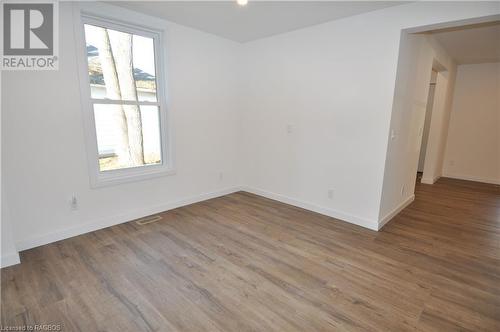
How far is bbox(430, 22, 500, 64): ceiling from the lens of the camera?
3152 millimetres

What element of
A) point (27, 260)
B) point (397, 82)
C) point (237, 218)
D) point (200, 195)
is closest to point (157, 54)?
point (200, 195)

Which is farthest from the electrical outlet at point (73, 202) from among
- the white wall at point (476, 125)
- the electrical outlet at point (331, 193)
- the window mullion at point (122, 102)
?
the white wall at point (476, 125)

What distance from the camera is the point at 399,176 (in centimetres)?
341

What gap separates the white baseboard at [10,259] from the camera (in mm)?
2192

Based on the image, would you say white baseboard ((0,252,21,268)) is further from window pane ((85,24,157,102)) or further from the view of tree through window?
window pane ((85,24,157,102))

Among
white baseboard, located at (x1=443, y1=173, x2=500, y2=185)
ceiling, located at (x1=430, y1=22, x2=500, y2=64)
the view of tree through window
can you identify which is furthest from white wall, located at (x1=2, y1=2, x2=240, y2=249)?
white baseboard, located at (x1=443, y1=173, x2=500, y2=185)

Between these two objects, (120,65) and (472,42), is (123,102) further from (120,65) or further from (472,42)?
(472,42)

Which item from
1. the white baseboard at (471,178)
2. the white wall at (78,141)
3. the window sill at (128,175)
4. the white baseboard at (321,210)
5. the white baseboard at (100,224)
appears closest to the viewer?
the white wall at (78,141)

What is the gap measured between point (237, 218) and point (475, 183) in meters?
5.46

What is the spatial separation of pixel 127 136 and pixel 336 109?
272cm

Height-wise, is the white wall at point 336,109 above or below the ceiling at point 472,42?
below

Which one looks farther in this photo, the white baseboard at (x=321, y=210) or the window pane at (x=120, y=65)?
the white baseboard at (x=321, y=210)

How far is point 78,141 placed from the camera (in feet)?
8.82

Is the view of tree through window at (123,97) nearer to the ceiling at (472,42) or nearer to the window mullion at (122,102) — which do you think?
the window mullion at (122,102)
